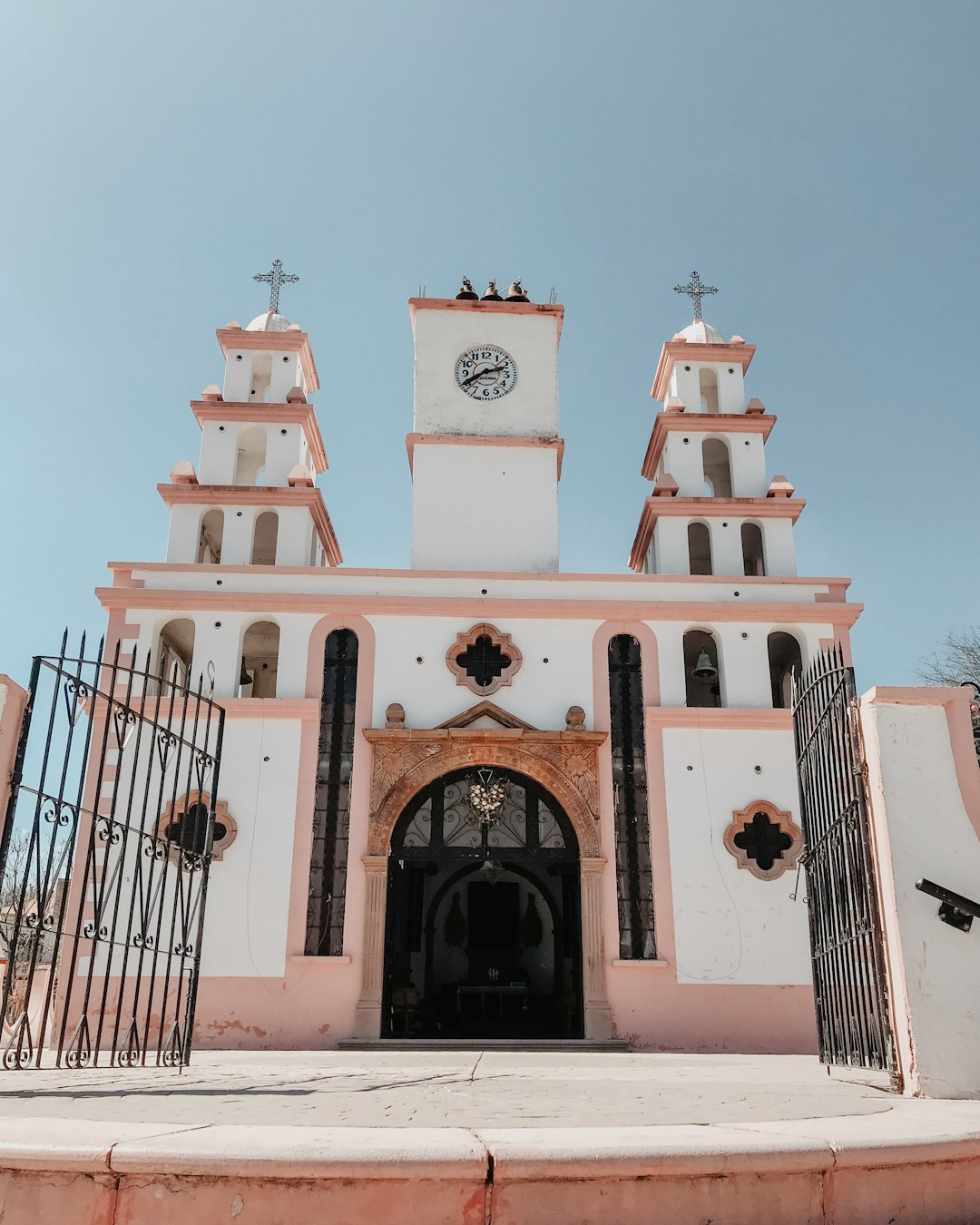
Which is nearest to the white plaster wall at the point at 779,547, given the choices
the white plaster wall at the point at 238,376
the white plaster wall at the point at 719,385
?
the white plaster wall at the point at 719,385

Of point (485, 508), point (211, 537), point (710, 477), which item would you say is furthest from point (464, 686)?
point (710, 477)

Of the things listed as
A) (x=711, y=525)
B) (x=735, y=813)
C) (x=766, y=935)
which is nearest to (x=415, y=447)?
(x=711, y=525)

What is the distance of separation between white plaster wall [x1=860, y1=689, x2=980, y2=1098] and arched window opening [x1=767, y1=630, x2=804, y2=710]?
34.2 feet

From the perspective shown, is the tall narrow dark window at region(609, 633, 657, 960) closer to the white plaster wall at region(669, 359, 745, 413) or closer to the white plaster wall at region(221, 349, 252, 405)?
the white plaster wall at region(669, 359, 745, 413)

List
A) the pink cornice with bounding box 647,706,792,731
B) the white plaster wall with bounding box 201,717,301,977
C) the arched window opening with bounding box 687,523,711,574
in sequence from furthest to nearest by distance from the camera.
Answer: the arched window opening with bounding box 687,523,711,574
the pink cornice with bounding box 647,706,792,731
the white plaster wall with bounding box 201,717,301,977

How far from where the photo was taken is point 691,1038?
14242 mm

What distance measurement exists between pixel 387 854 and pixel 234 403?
26.9ft

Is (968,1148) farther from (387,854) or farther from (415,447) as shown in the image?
(415,447)

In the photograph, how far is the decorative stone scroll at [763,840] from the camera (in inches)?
594

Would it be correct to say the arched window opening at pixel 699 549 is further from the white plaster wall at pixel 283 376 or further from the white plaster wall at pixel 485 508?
the white plaster wall at pixel 283 376

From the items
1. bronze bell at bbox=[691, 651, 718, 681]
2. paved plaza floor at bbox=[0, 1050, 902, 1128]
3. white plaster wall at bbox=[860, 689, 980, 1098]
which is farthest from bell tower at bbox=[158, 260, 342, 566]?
white plaster wall at bbox=[860, 689, 980, 1098]

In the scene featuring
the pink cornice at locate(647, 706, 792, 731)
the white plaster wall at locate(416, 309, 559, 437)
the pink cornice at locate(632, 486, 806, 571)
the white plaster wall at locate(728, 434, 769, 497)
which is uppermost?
the white plaster wall at locate(416, 309, 559, 437)

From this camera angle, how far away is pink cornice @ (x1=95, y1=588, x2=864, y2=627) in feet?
53.5

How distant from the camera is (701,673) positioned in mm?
16375
